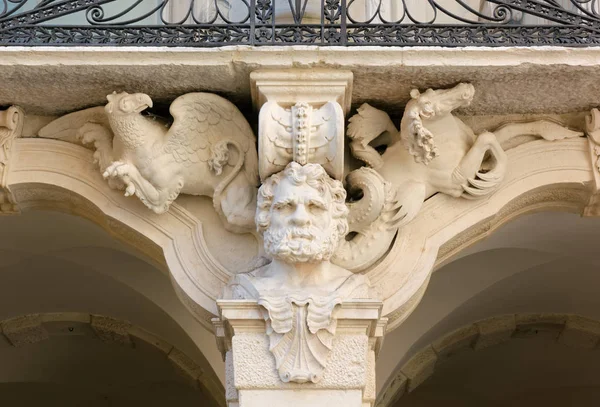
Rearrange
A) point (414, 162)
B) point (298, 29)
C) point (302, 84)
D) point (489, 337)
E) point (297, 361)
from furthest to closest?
point (489, 337) → point (414, 162) → point (298, 29) → point (302, 84) → point (297, 361)

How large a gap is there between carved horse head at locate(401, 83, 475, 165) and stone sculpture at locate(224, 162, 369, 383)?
0.31 m

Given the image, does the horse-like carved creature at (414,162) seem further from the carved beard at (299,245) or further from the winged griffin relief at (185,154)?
the winged griffin relief at (185,154)

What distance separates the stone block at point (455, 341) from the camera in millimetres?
6770

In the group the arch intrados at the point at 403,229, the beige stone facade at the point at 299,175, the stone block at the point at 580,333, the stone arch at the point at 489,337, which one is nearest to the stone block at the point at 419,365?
the stone arch at the point at 489,337

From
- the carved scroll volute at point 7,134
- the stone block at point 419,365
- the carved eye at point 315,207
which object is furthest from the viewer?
the stone block at point 419,365

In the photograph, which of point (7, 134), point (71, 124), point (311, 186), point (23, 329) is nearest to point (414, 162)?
point (311, 186)

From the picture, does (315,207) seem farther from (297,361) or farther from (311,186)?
(297,361)

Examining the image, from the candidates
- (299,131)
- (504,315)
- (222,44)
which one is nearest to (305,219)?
(299,131)

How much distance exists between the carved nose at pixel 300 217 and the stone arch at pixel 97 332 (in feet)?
5.73

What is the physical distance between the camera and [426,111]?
5320 millimetres

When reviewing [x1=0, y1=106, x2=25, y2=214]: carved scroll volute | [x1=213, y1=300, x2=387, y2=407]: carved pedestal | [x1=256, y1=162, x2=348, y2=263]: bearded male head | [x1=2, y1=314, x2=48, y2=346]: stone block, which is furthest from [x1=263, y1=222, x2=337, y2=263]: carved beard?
[x1=2, y1=314, x2=48, y2=346]: stone block

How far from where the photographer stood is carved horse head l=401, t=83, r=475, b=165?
5316 millimetres

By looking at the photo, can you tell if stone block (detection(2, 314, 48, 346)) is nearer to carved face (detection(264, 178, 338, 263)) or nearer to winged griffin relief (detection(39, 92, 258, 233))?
winged griffin relief (detection(39, 92, 258, 233))

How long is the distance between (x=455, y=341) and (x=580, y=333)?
1.79 ft
